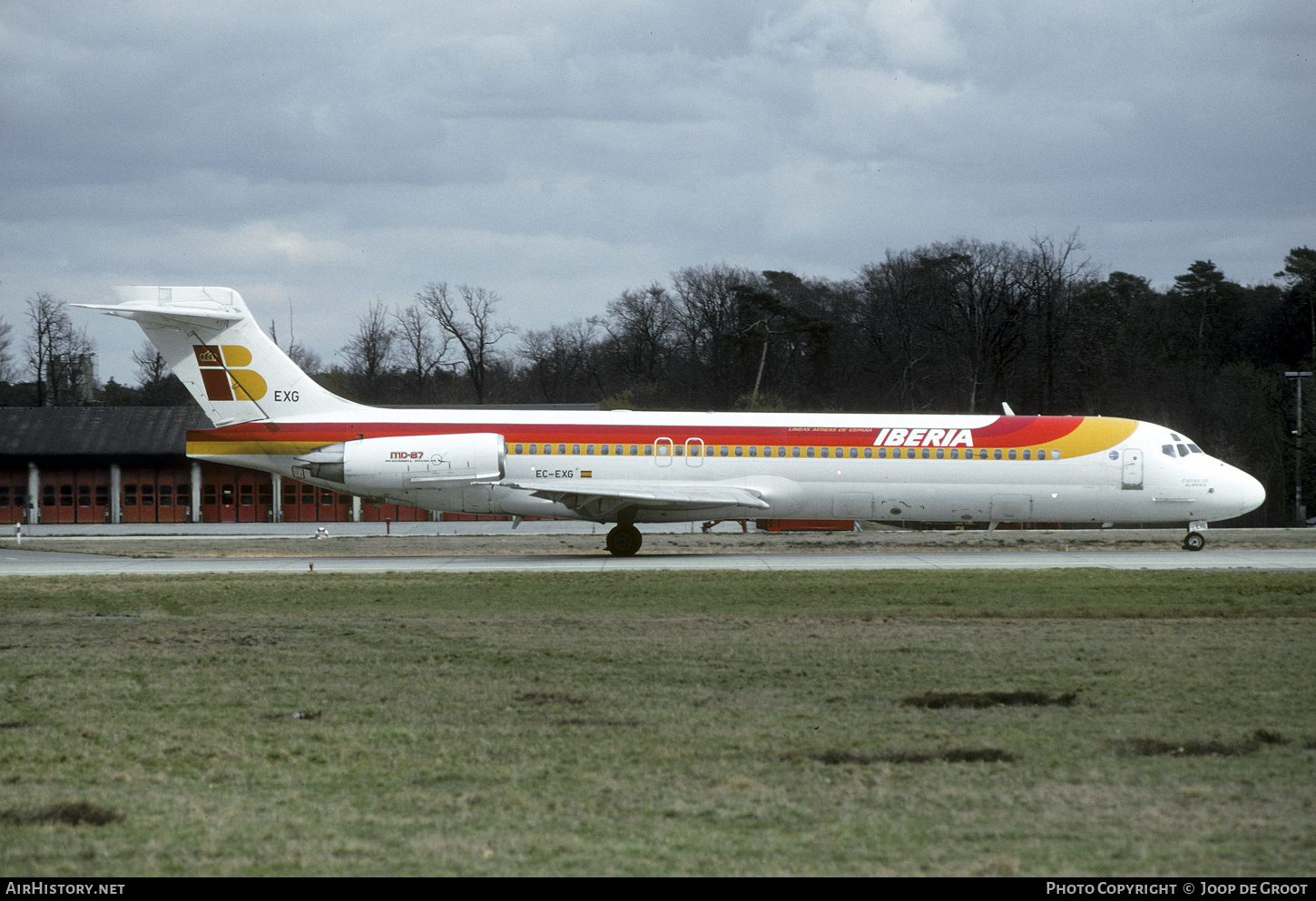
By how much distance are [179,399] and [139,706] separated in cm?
7172

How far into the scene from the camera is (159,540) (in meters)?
36.3

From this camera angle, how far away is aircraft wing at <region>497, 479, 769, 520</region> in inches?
1003

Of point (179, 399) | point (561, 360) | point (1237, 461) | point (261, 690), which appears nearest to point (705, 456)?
point (261, 690)

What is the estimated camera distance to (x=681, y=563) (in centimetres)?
2491

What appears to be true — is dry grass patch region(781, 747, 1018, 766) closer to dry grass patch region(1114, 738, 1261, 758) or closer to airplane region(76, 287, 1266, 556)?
dry grass patch region(1114, 738, 1261, 758)

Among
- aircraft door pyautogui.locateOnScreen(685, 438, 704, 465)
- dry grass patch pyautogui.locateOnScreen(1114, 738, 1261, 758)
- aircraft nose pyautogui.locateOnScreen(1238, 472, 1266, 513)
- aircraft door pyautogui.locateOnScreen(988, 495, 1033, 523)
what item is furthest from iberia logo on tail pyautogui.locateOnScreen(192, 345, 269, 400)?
aircraft nose pyautogui.locateOnScreen(1238, 472, 1266, 513)

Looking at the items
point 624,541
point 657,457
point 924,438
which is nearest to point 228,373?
point 624,541

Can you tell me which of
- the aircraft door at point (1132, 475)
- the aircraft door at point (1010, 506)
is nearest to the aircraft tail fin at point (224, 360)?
the aircraft door at point (1010, 506)

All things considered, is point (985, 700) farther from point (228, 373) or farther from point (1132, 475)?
point (228, 373)

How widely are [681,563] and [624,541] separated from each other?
94.7 inches

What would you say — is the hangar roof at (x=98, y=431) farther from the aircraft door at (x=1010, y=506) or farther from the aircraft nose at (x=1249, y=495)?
the aircraft nose at (x=1249, y=495)

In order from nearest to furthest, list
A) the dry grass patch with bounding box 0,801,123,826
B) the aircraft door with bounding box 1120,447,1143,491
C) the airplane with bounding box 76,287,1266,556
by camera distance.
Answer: the dry grass patch with bounding box 0,801,123,826
the airplane with bounding box 76,287,1266,556
the aircraft door with bounding box 1120,447,1143,491

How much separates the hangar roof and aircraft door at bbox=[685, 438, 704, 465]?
32676 millimetres

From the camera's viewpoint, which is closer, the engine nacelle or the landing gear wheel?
the engine nacelle
